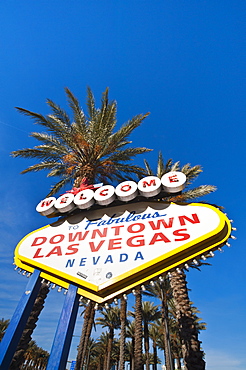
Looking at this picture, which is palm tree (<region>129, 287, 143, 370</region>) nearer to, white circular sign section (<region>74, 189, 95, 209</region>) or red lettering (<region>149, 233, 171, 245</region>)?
white circular sign section (<region>74, 189, 95, 209</region>)

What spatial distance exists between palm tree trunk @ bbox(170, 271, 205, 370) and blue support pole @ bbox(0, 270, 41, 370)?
8.59m

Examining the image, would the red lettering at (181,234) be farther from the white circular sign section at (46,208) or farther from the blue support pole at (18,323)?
the white circular sign section at (46,208)

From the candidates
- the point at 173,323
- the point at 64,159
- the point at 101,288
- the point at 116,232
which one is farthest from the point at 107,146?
the point at 173,323

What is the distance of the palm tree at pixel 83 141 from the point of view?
38.0 feet

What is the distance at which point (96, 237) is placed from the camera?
21.3 ft

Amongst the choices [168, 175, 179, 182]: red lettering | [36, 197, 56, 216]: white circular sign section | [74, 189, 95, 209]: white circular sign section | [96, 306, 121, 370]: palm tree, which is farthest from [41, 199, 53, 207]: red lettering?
[96, 306, 121, 370]: palm tree

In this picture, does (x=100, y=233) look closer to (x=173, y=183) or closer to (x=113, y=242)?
(x=113, y=242)

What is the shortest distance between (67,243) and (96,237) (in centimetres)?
86

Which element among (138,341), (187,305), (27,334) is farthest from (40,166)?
(138,341)

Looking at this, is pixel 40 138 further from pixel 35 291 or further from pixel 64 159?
pixel 35 291

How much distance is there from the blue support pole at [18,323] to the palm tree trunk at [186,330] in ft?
28.2

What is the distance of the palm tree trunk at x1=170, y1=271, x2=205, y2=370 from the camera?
10.1 metres

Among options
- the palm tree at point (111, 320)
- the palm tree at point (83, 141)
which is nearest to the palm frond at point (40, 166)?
the palm tree at point (83, 141)

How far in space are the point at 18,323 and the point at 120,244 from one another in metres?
2.90
